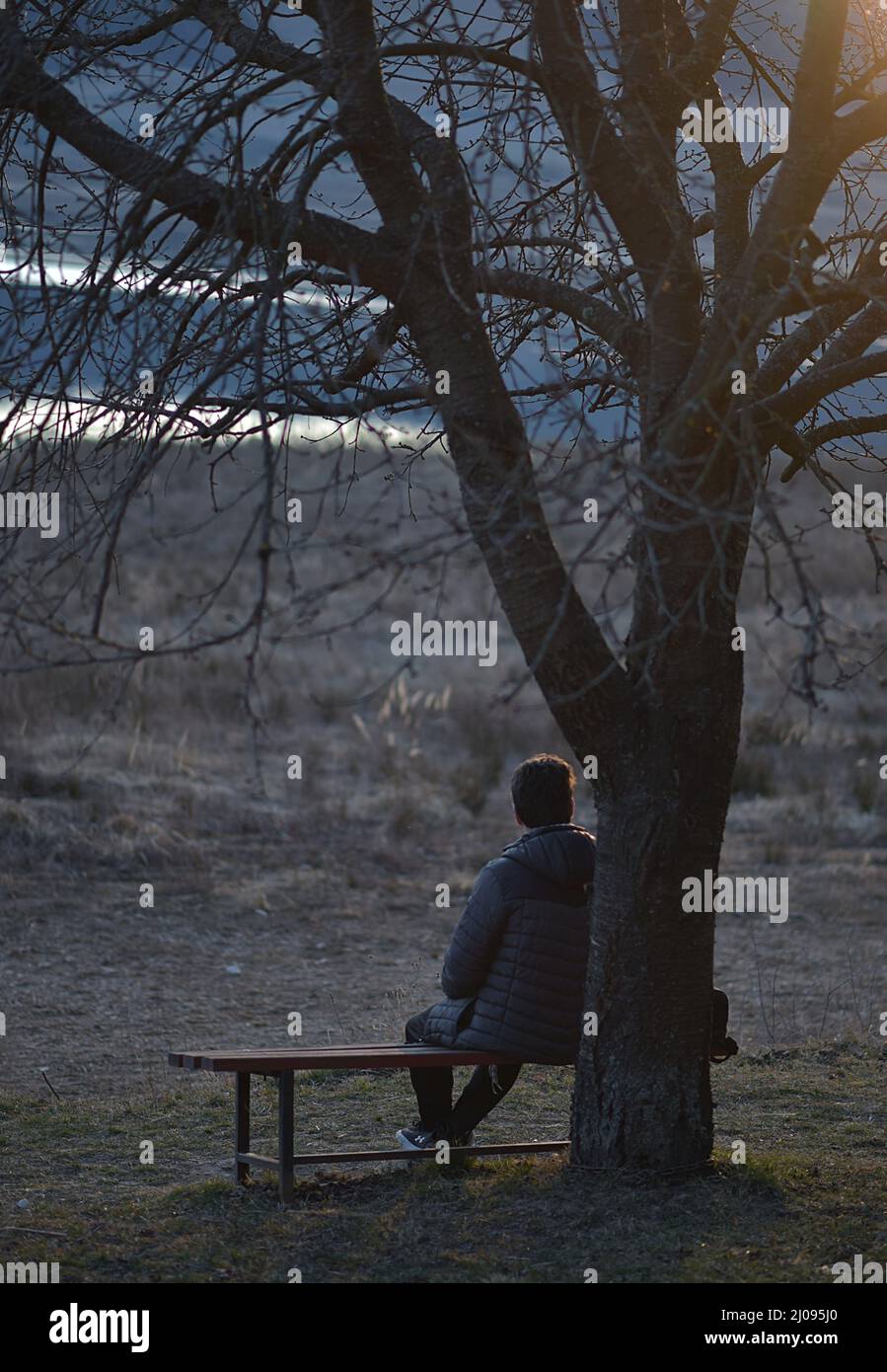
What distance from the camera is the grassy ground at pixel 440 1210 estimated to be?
4.35 m

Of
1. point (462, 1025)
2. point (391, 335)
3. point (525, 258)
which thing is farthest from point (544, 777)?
point (525, 258)

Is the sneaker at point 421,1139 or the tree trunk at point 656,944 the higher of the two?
the tree trunk at point 656,944

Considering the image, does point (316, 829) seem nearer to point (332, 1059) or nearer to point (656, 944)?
point (332, 1059)

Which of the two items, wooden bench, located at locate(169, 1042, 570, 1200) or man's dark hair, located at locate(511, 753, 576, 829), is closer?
wooden bench, located at locate(169, 1042, 570, 1200)

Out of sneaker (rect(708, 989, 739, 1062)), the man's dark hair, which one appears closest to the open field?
sneaker (rect(708, 989, 739, 1062))

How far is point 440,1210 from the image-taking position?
4.82 metres

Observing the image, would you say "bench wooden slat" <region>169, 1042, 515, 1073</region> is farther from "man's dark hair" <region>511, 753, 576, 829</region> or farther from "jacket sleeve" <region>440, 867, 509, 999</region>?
Result: "man's dark hair" <region>511, 753, 576, 829</region>

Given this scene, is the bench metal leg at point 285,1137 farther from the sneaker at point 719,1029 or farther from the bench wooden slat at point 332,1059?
the sneaker at point 719,1029

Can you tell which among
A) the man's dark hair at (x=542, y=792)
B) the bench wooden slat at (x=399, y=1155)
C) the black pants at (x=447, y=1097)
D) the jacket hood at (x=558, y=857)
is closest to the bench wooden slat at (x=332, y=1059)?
the black pants at (x=447, y=1097)

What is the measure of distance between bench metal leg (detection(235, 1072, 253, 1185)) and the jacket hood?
128 centimetres

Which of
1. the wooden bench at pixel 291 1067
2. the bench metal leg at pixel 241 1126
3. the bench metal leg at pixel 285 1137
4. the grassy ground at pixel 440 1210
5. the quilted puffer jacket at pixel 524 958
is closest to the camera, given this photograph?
the grassy ground at pixel 440 1210

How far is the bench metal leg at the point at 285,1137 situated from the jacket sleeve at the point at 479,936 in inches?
26.3

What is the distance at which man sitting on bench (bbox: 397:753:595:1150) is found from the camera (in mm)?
5164

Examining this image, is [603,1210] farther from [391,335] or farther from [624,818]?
[391,335]
